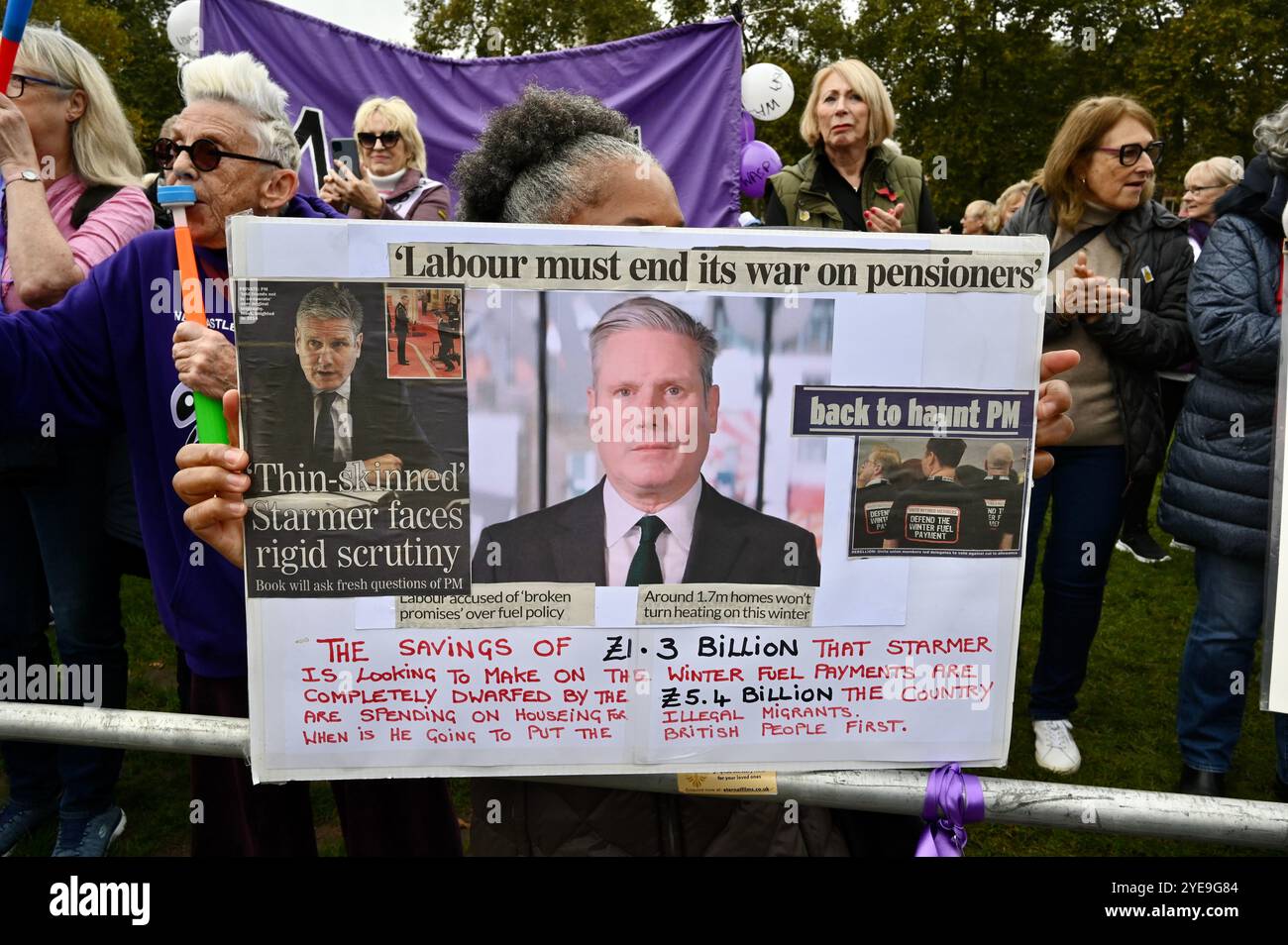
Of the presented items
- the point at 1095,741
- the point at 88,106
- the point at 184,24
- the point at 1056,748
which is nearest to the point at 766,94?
the point at 184,24

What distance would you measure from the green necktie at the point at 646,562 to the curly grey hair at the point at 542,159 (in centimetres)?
55

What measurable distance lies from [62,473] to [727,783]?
7.07 feet

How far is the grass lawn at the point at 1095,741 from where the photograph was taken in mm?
3268

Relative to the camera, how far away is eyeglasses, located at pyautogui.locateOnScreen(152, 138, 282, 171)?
1.89 m

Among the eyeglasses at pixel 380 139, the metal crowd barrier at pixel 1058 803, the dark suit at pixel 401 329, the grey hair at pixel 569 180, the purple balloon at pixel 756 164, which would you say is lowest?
the metal crowd barrier at pixel 1058 803

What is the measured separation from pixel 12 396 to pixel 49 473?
3.56 feet

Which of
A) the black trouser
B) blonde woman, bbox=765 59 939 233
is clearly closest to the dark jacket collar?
blonde woman, bbox=765 59 939 233

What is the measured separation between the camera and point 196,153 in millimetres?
1888

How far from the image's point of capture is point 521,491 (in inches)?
50.4

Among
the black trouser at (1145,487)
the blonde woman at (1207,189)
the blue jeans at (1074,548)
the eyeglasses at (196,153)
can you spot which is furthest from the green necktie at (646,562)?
the blonde woman at (1207,189)

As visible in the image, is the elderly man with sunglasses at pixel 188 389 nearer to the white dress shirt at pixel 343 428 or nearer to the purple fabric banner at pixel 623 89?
the white dress shirt at pixel 343 428

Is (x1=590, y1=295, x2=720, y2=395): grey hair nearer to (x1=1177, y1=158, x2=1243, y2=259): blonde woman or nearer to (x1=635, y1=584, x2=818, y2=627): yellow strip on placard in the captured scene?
(x1=635, y1=584, x2=818, y2=627): yellow strip on placard

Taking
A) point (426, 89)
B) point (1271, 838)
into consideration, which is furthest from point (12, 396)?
point (426, 89)
